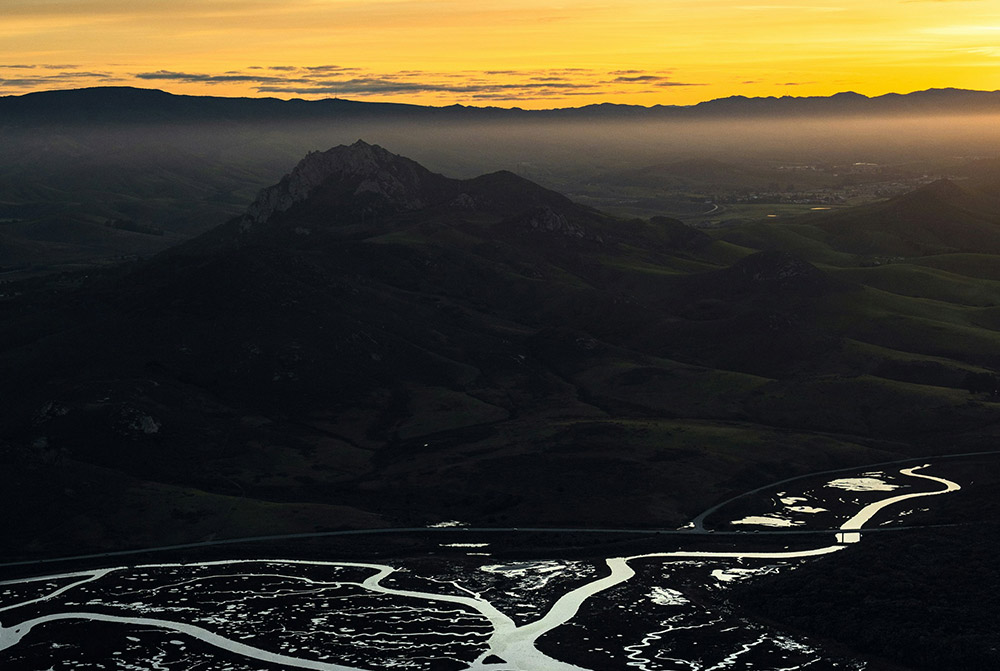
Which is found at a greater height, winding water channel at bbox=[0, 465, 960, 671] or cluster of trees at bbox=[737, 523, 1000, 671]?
cluster of trees at bbox=[737, 523, 1000, 671]

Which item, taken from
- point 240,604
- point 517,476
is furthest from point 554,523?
point 240,604

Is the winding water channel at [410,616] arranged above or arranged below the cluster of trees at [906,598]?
below

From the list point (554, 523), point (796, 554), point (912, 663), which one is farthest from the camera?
point (554, 523)

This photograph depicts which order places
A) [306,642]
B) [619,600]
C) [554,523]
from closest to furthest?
[306,642]
[619,600]
[554,523]

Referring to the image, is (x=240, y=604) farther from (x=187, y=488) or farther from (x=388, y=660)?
(x=187, y=488)

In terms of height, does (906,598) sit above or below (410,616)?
above

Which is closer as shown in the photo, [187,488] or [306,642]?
[306,642]

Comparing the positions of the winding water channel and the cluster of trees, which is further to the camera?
the winding water channel

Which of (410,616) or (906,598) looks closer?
(906,598)
